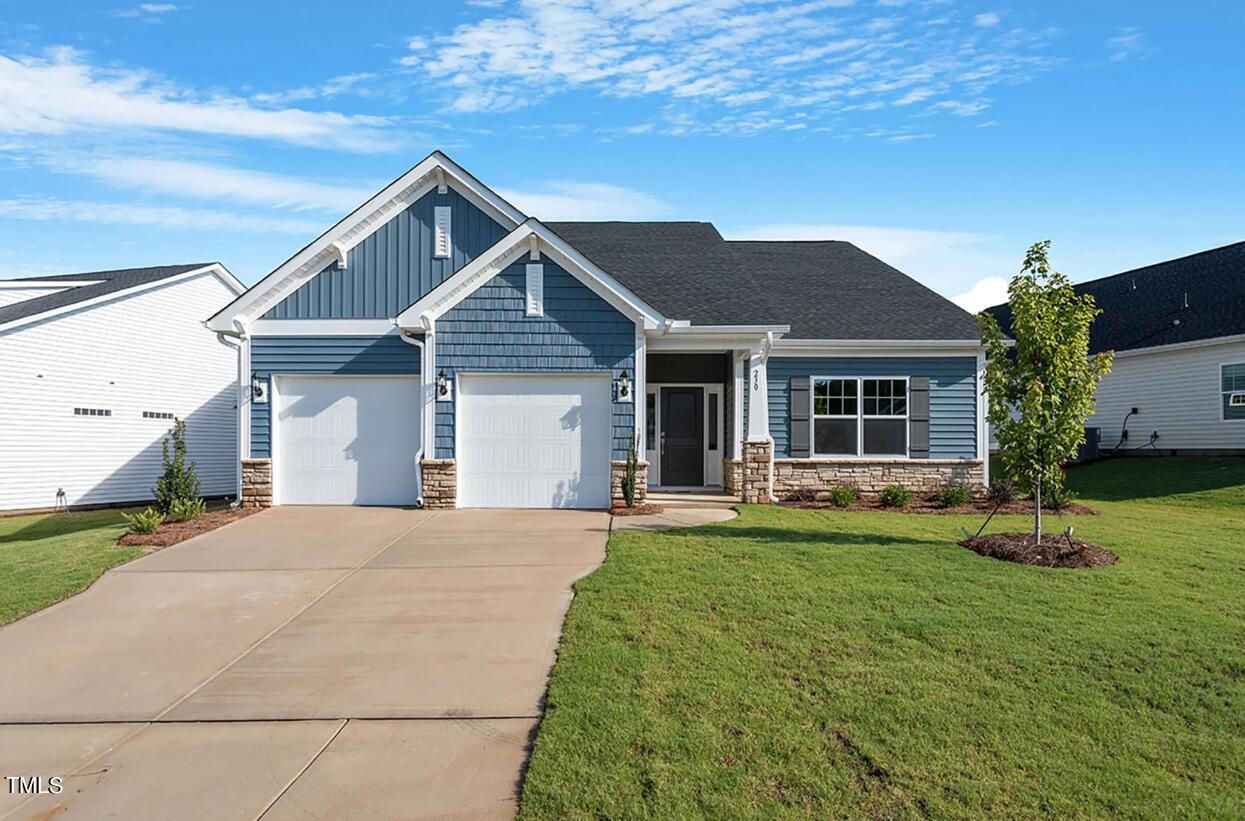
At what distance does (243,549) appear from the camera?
10312 mm

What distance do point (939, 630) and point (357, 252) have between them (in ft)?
38.5

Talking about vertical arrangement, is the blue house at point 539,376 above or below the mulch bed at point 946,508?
above

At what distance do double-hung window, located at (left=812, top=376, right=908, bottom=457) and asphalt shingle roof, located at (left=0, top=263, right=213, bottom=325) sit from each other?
16795 mm

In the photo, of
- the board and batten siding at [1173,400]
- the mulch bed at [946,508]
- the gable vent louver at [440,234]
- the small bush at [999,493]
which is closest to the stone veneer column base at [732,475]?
the mulch bed at [946,508]

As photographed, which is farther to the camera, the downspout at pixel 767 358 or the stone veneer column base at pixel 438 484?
the downspout at pixel 767 358

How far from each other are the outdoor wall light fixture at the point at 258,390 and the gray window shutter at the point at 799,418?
9644 mm

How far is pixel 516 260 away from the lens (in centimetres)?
1321

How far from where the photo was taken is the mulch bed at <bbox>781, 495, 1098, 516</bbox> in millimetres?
13898

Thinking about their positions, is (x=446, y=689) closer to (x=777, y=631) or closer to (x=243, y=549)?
(x=777, y=631)

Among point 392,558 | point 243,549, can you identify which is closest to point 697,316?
point 392,558

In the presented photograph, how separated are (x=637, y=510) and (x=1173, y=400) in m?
17.7

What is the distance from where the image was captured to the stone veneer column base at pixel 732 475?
14680 mm

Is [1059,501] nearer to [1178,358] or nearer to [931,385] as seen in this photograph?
[931,385]

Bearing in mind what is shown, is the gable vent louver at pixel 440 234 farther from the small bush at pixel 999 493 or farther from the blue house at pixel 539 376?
the small bush at pixel 999 493
